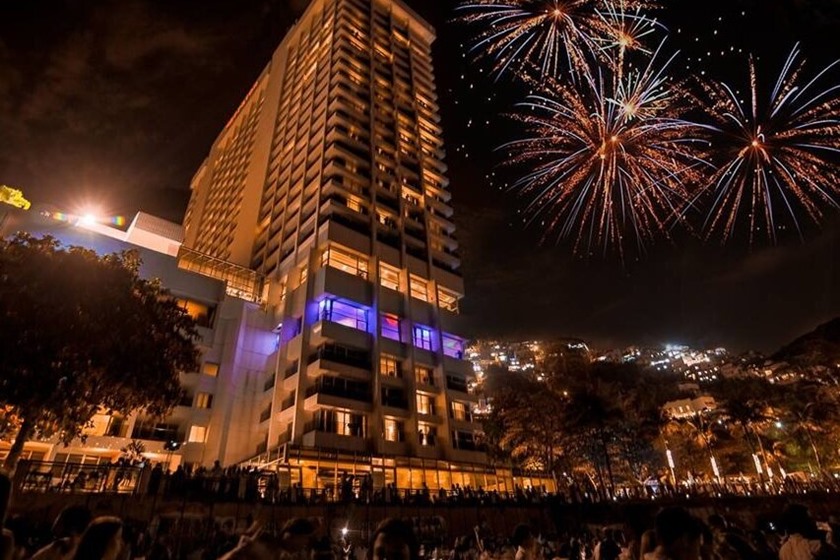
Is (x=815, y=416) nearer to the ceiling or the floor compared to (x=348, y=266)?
nearer to the floor

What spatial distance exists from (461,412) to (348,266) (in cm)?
1621

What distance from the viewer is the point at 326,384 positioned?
3347cm

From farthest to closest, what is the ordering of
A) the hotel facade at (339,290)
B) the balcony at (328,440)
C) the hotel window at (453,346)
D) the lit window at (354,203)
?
the lit window at (354,203)
the hotel window at (453,346)
the hotel facade at (339,290)
the balcony at (328,440)

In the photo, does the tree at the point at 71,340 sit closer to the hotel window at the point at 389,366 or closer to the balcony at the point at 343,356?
the balcony at the point at 343,356

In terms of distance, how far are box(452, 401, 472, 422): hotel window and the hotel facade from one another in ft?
0.41

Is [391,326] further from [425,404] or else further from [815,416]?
[815,416]

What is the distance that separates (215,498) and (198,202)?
2601 inches

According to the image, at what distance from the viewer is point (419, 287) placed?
4500cm

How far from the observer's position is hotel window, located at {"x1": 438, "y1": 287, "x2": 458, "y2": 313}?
4728 cm

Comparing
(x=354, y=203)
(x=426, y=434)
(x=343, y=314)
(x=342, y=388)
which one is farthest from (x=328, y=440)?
(x=354, y=203)

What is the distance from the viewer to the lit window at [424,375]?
3878cm

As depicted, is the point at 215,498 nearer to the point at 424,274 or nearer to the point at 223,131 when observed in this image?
the point at 424,274

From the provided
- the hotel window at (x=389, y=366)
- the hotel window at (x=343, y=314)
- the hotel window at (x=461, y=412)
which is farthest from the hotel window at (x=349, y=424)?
the hotel window at (x=461, y=412)

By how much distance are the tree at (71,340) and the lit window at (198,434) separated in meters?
16.6
